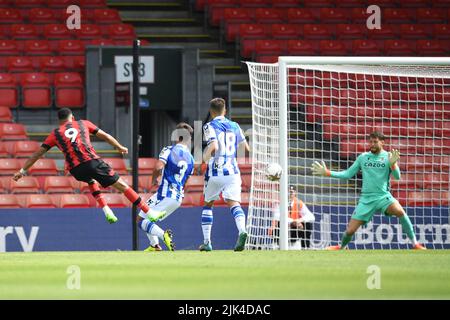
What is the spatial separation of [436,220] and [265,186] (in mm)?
3444

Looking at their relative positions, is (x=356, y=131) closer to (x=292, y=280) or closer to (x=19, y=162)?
(x=19, y=162)

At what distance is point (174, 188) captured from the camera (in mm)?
16766

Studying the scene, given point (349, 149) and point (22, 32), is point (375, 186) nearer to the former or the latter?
point (349, 149)

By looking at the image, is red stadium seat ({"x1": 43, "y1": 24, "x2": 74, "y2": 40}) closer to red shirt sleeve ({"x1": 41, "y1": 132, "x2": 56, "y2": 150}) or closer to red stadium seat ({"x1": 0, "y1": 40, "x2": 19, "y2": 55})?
red stadium seat ({"x1": 0, "y1": 40, "x2": 19, "y2": 55})

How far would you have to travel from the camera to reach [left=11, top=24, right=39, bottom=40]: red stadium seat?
82.9 feet

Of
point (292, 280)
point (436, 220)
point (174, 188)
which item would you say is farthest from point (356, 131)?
point (292, 280)

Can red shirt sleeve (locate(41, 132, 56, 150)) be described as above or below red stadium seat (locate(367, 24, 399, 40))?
below

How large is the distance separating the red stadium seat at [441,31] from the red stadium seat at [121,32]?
659 cm

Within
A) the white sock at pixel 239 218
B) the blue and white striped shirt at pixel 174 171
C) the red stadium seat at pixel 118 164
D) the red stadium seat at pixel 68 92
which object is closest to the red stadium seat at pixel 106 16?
the red stadium seat at pixel 68 92

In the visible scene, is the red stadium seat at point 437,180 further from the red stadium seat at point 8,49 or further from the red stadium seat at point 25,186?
the red stadium seat at point 8,49

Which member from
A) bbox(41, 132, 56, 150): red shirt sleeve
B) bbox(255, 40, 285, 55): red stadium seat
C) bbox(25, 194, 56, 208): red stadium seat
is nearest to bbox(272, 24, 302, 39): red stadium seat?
bbox(255, 40, 285, 55): red stadium seat

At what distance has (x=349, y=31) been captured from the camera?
26.9m

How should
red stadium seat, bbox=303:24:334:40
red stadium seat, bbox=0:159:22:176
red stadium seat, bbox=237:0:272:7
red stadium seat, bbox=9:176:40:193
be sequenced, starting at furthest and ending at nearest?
red stadium seat, bbox=237:0:272:7, red stadium seat, bbox=303:24:334:40, red stadium seat, bbox=0:159:22:176, red stadium seat, bbox=9:176:40:193

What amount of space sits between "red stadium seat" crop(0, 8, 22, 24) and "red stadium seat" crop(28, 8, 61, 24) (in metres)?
0.23
